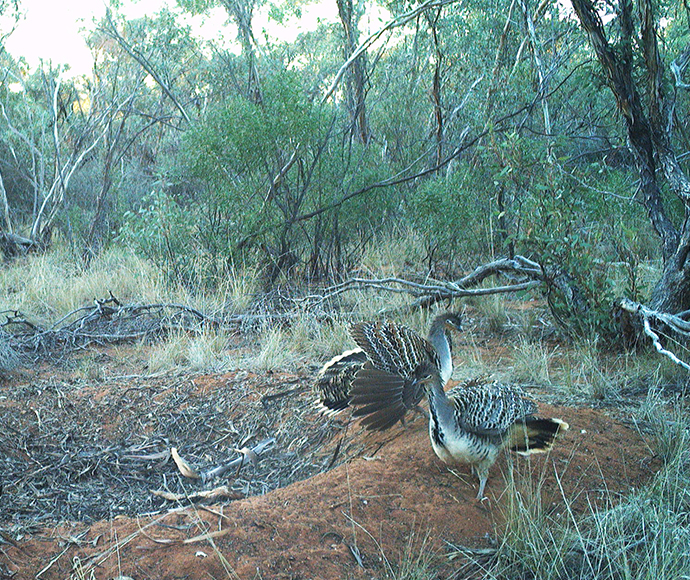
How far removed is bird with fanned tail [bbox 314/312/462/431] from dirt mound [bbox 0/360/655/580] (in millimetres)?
205

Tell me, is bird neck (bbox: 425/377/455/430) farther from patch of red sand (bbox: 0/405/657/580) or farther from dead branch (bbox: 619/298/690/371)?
dead branch (bbox: 619/298/690/371)

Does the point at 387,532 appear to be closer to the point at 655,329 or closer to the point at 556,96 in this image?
the point at 655,329

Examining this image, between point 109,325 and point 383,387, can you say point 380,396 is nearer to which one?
point 383,387

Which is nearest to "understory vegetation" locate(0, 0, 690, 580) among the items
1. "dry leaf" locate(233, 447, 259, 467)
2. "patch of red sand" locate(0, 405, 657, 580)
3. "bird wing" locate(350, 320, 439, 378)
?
"patch of red sand" locate(0, 405, 657, 580)

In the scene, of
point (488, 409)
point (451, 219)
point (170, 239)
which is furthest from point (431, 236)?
point (488, 409)

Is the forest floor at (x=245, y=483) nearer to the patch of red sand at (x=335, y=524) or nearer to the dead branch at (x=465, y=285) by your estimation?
the patch of red sand at (x=335, y=524)

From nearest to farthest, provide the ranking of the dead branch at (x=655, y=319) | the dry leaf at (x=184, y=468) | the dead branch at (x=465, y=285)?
1. the dry leaf at (x=184, y=468)
2. the dead branch at (x=655, y=319)
3. the dead branch at (x=465, y=285)

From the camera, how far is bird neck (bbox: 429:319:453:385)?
4.17m

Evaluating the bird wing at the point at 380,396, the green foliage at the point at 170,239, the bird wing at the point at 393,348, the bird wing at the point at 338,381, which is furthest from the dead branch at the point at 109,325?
the bird wing at the point at 380,396

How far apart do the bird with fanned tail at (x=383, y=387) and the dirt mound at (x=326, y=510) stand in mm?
205

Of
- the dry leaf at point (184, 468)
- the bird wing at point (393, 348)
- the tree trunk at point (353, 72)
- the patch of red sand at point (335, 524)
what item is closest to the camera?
the patch of red sand at point (335, 524)

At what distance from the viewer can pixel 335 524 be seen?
2861 mm

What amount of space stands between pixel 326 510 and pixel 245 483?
0.94m

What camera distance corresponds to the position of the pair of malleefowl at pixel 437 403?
3041 mm
